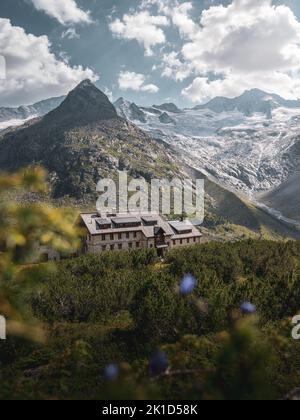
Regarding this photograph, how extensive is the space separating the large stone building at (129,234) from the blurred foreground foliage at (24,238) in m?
79.5

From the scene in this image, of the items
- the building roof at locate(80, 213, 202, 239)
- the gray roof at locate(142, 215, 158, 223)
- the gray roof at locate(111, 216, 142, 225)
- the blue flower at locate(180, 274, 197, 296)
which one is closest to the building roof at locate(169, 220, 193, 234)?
the building roof at locate(80, 213, 202, 239)

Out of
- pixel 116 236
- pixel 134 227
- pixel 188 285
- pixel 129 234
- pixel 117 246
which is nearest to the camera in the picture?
pixel 188 285

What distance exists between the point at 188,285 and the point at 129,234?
45042 mm

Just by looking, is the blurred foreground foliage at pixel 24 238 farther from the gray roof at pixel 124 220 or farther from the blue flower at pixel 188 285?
the gray roof at pixel 124 220

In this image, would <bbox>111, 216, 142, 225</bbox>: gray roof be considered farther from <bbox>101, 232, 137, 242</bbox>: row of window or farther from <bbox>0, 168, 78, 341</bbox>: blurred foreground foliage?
<bbox>0, 168, 78, 341</bbox>: blurred foreground foliage

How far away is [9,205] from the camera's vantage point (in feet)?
23.7

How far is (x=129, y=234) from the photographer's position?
92438mm

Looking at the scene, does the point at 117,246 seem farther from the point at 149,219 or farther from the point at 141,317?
the point at 141,317

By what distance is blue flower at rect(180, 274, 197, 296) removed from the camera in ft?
153

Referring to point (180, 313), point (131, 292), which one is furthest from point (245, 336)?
point (131, 292)

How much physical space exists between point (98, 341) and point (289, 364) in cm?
1794

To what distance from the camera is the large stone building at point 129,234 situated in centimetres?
8894

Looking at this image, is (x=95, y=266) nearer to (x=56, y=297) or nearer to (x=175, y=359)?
(x=56, y=297)

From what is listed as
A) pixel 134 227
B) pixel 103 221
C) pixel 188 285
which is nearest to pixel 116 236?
pixel 103 221
